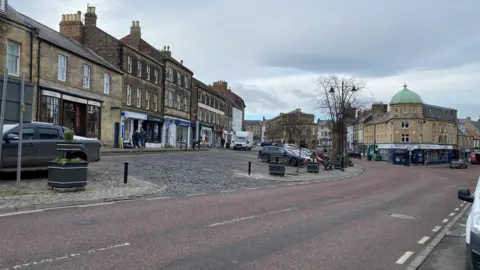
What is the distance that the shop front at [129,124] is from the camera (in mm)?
36062

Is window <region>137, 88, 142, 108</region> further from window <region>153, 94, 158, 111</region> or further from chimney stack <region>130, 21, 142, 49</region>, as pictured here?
chimney stack <region>130, 21, 142, 49</region>

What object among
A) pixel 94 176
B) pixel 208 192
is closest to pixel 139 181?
pixel 94 176

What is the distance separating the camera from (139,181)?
15188 millimetres

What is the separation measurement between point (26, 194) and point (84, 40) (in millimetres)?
29837

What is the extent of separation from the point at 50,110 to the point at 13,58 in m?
4.30

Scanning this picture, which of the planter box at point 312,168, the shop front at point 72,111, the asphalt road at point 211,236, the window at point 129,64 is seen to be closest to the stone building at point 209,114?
the window at point 129,64

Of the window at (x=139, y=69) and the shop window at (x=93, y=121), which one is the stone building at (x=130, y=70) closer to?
the window at (x=139, y=69)

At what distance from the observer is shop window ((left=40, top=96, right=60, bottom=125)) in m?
25.6

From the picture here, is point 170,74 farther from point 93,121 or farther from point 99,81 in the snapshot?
point 93,121

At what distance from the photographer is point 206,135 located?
6281cm

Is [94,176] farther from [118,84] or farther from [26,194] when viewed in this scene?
[118,84]

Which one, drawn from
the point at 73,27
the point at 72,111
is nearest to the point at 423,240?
the point at 72,111

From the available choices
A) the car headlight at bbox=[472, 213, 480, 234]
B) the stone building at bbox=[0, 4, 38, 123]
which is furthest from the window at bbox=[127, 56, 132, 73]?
the car headlight at bbox=[472, 213, 480, 234]

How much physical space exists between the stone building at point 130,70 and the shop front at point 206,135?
50.5 ft
